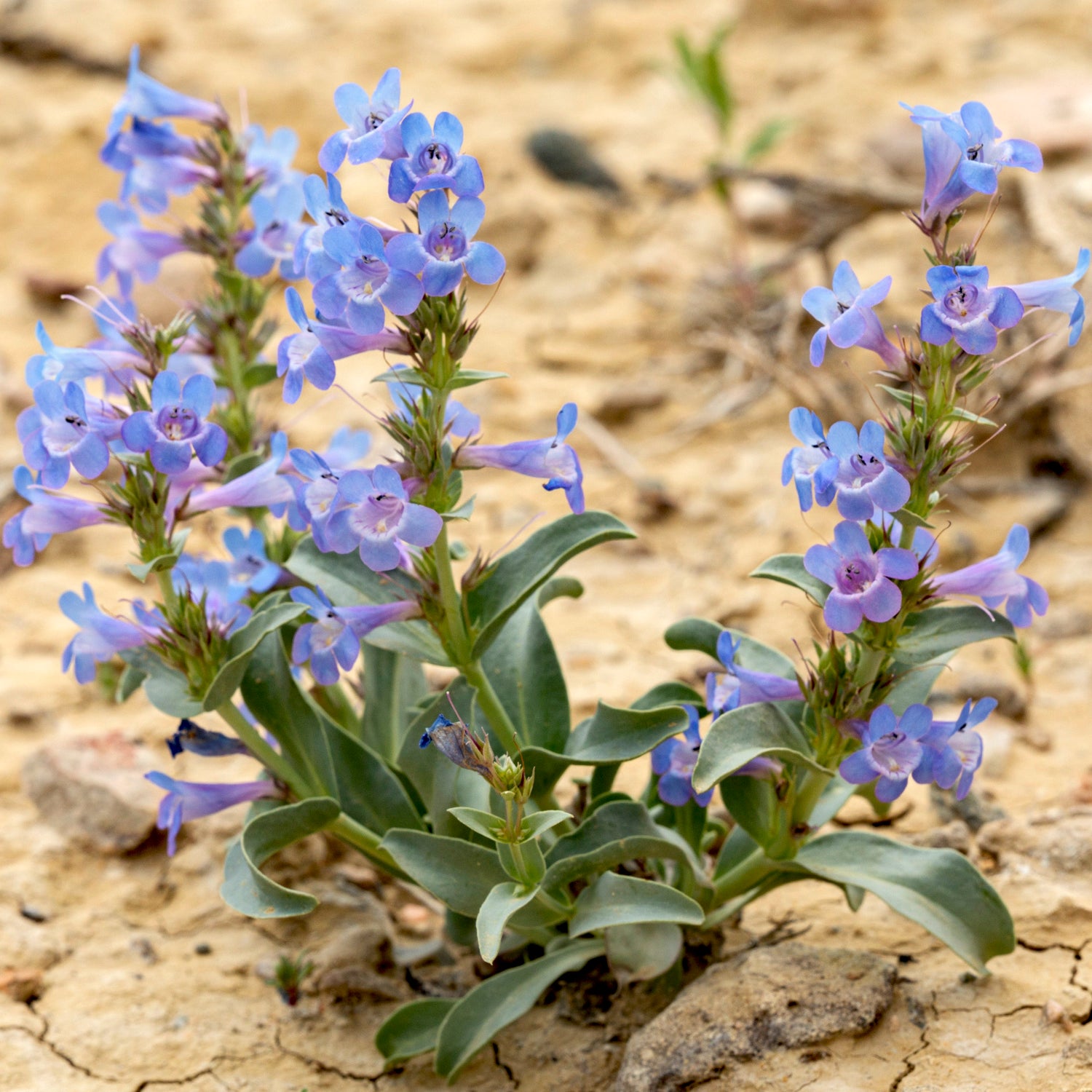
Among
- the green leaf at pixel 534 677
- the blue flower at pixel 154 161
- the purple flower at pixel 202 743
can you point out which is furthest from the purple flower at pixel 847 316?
the blue flower at pixel 154 161

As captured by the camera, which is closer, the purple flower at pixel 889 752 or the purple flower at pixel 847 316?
the purple flower at pixel 847 316

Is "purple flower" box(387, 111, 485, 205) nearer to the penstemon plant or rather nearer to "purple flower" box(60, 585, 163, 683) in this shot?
the penstemon plant

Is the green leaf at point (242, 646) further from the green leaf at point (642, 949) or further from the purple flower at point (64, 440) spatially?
the green leaf at point (642, 949)

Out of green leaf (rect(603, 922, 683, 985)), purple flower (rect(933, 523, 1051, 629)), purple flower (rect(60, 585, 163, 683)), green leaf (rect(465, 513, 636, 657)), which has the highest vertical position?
purple flower (rect(933, 523, 1051, 629))

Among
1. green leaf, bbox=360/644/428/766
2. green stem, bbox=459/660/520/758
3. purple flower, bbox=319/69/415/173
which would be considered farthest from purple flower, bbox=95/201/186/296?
green stem, bbox=459/660/520/758

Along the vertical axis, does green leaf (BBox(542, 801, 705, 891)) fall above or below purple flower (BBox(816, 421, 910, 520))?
below

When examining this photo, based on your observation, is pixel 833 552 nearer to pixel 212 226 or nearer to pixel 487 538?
pixel 212 226

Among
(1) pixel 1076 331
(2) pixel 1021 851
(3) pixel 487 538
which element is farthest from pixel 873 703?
(3) pixel 487 538

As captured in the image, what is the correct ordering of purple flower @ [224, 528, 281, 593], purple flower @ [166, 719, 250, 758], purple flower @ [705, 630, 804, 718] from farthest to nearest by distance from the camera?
purple flower @ [224, 528, 281, 593] < purple flower @ [166, 719, 250, 758] < purple flower @ [705, 630, 804, 718]

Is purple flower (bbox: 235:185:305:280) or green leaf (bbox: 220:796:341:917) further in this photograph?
purple flower (bbox: 235:185:305:280)
